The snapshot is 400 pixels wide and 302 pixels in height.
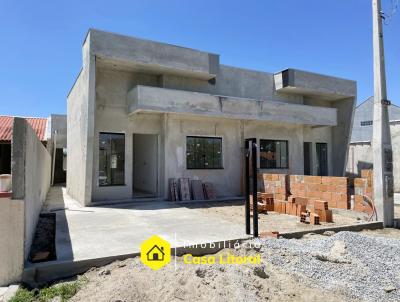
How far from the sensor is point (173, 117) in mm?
13453

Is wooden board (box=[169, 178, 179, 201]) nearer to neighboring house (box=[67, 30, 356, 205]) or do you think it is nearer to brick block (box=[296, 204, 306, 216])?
neighboring house (box=[67, 30, 356, 205])

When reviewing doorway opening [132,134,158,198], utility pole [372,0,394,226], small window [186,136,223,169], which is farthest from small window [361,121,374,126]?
utility pole [372,0,394,226]

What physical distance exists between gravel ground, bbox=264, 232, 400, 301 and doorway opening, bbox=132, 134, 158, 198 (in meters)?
8.68

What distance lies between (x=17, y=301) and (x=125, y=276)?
4.29 feet

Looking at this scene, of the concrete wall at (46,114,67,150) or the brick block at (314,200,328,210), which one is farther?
the concrete wall at (46,114,67,150)

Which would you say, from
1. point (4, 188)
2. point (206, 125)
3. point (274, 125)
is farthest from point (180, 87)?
point (4, 188)

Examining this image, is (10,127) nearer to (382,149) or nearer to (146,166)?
(146,166)

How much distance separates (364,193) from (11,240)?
9.28m

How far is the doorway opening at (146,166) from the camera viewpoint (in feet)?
45.3

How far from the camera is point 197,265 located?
484 cm

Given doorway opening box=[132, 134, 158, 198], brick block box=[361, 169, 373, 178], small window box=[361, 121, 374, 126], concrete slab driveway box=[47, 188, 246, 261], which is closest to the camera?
concrete slab driveway box=[47, 188, 246, 261]

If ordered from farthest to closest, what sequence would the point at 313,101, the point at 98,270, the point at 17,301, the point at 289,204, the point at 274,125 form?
the point at 313,101
the point at 274,125
the point at 289,204
the point at 98,270
the point at 17,301

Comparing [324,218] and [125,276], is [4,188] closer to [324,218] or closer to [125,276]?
[125,276]

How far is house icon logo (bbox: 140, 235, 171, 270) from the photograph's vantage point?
16.4ft
